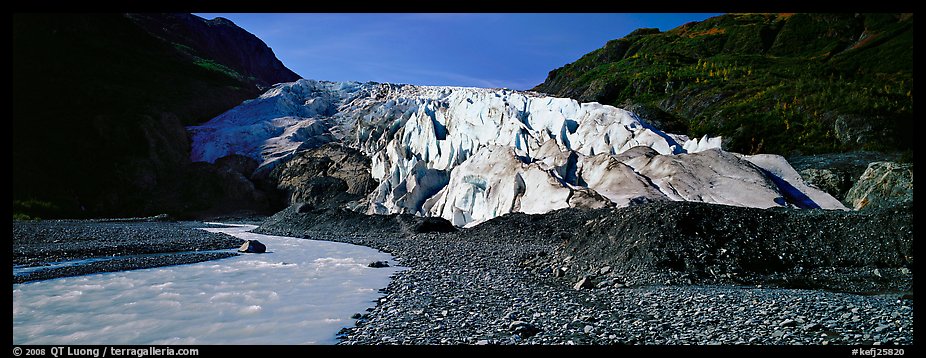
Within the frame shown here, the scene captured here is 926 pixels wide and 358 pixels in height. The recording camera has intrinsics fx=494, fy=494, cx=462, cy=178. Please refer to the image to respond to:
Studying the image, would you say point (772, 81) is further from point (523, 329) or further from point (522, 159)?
point (523, 329)

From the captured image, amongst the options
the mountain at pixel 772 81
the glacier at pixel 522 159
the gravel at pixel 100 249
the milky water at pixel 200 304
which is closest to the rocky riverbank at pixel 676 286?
the milky water at pixel 200 304

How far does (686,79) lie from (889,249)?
33.1m

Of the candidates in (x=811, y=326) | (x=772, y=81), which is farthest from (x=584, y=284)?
(x=772, y=81)

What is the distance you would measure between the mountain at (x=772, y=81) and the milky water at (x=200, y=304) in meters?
23.7

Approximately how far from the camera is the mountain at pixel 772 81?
25469 millimetres

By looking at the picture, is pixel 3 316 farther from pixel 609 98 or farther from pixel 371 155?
pixel 609 98

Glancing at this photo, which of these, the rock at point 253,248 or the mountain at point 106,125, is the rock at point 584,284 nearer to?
the rock at point 253,248

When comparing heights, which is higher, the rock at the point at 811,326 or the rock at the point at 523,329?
the rock at the point at 811,326

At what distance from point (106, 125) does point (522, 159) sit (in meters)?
36.9

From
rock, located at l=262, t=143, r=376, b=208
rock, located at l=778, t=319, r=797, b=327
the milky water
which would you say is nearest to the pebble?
rock, located at l=778, t=319, r=797, b=327

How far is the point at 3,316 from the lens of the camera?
501 cm

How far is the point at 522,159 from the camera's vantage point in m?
27.7

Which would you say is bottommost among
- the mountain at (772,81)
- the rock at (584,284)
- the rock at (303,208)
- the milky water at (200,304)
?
the milky water at (200,304)

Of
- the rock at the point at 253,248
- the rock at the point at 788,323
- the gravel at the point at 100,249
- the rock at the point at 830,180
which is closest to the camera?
the rock at the point at 788,323
